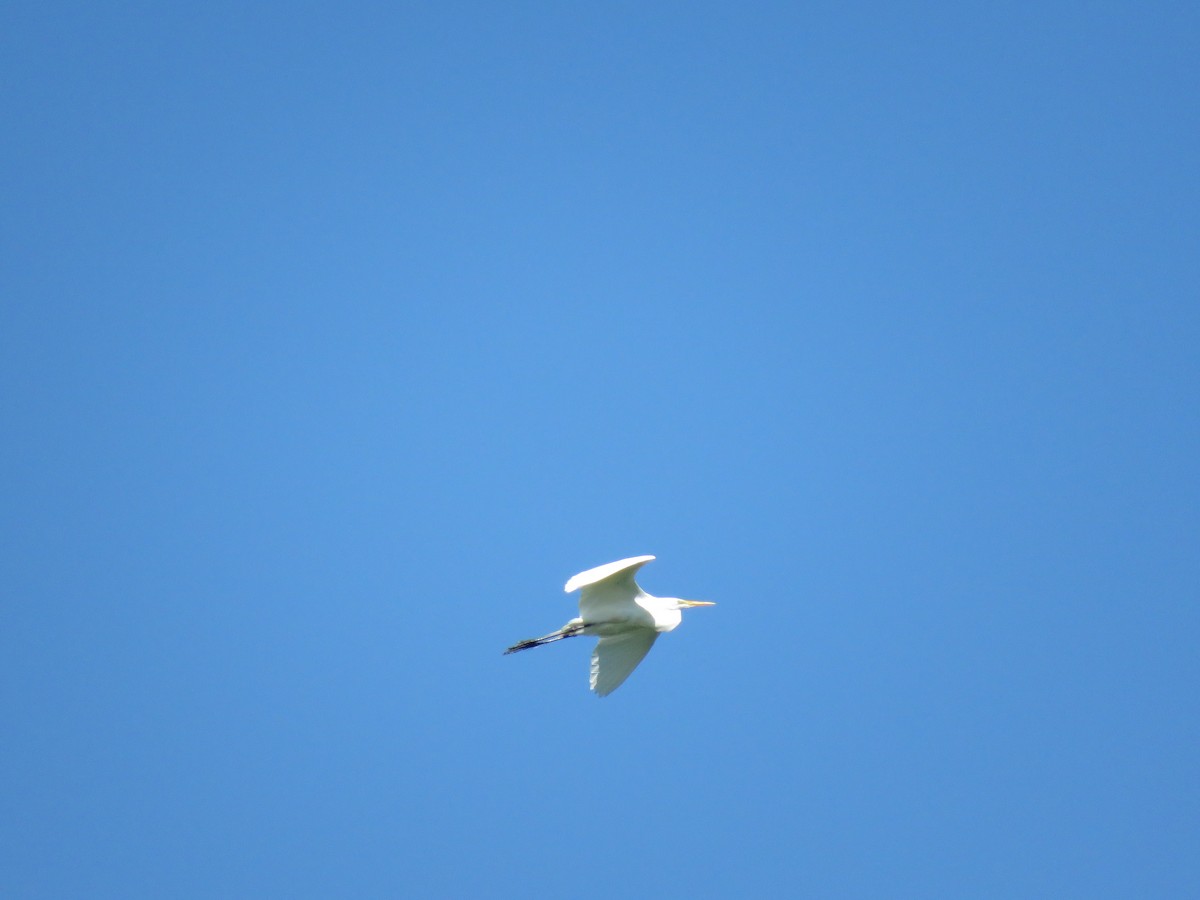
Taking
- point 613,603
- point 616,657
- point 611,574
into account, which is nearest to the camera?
point 611,574

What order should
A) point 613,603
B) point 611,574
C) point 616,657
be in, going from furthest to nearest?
point 616,657 < point 613,603 < point 611,574

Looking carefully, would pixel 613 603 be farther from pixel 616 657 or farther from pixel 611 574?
pixel 611 574

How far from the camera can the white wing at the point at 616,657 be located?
8.38m

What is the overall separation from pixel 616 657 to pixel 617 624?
1.47 feet

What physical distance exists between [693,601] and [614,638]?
0.80 m

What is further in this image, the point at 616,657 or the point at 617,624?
the point at 616,657

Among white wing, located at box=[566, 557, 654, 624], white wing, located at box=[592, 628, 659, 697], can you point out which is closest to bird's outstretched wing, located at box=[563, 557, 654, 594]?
white wing, located at box=[566, 557, 654, 624]

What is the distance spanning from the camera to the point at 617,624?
8.12 m

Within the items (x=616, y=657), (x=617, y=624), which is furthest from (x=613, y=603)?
(x=616, y=657)

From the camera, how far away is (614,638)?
8.41 metres

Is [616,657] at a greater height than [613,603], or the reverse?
[613,603]

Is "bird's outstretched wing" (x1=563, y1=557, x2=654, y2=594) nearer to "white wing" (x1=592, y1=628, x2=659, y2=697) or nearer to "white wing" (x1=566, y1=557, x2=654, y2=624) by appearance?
"white wing" (x1=566, y1=557, x2=654, y2=624)

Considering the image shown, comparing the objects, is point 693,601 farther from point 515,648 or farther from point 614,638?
point 515,648

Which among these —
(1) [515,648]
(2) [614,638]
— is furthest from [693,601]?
(1) [515,648]
